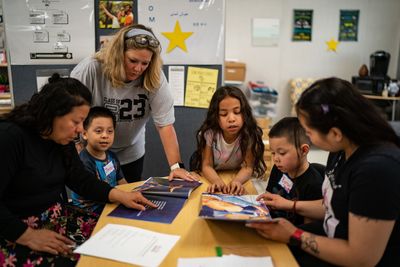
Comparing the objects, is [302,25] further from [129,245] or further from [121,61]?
[129,245]

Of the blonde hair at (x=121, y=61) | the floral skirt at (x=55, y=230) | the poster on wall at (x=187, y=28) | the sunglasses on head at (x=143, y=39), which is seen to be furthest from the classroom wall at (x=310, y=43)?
the floral skirt at (x=55, y=230)

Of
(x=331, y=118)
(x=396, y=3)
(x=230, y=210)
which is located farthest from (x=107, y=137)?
(x=396, y=3)

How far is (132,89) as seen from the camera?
1.89 meters

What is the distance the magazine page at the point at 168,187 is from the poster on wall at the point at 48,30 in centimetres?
127

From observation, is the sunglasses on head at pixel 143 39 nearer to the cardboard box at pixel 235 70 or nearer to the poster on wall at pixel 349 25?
the cardboard box at pixel 235 70

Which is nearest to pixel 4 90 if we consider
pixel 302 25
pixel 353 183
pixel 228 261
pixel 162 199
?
pixel 162 199

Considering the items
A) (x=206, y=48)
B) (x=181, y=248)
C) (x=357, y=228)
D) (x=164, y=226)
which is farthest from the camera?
(x=206, y=48)

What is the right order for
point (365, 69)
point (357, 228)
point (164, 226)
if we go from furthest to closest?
point (365, 69)
point (164, 226)
point (357, 228)

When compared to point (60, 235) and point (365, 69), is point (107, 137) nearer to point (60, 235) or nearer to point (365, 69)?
point (60, 235)

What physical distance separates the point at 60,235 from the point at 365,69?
197 inches

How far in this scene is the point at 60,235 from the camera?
1265 mm

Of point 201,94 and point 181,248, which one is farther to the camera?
point 201,94

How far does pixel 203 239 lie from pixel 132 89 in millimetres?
997

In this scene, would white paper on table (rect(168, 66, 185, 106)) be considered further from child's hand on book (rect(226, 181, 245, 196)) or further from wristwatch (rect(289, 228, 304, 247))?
wristwatch (rect(289, 228, 304, 247))
